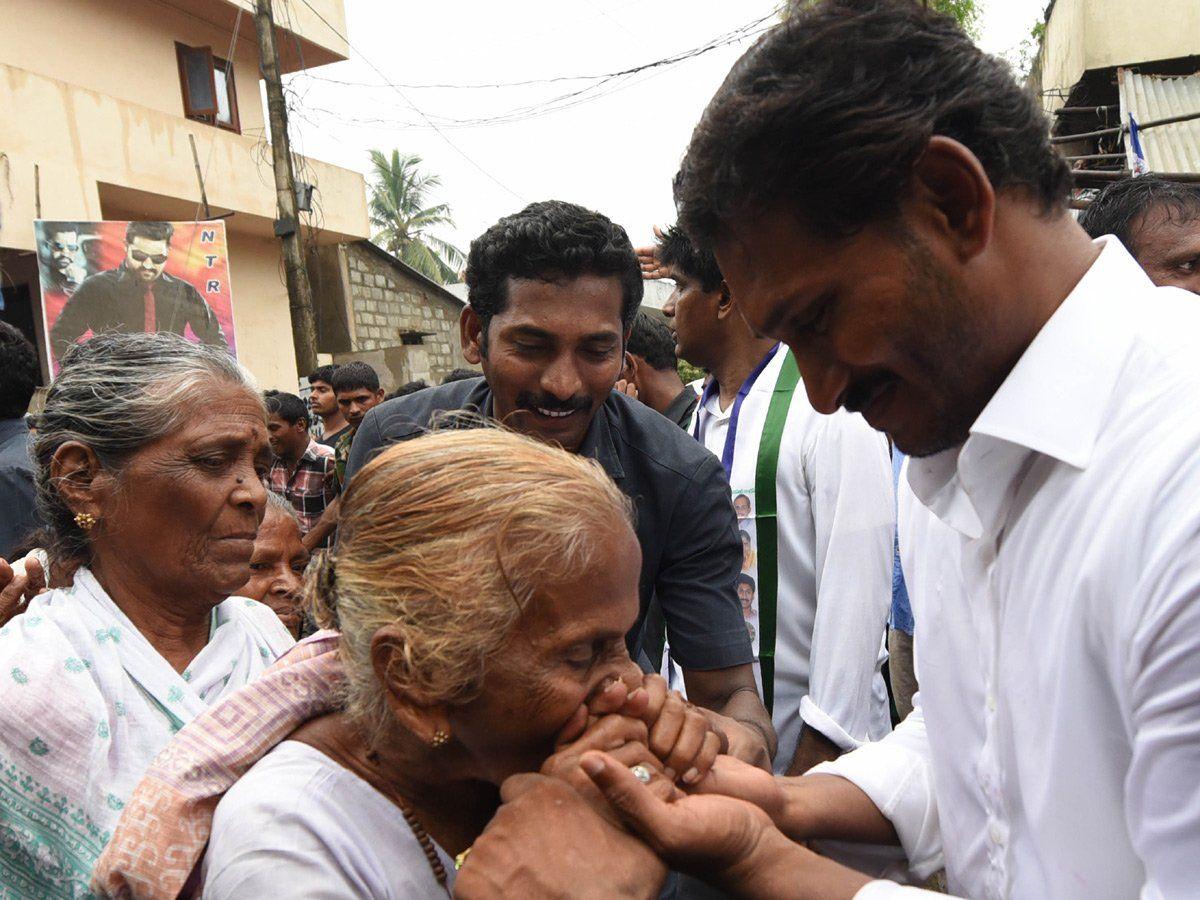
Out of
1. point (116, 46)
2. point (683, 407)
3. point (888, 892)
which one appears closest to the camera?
point (888, 892)

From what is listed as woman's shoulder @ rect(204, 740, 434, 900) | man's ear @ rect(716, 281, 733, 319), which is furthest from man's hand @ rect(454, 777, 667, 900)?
man's ear @ rect(716, 281, 733, 319)

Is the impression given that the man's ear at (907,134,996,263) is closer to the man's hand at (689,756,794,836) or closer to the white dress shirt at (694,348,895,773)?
the man's hand at (689,756,794,836)

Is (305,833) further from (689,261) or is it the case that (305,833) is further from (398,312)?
(398,312)

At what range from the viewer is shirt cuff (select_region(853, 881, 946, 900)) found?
4.72 ft

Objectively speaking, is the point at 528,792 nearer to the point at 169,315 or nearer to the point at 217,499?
the point at 217,499

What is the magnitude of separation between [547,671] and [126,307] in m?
12.5

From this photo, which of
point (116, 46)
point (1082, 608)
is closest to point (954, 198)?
point (1082, 608)

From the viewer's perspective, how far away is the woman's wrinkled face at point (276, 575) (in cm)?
387

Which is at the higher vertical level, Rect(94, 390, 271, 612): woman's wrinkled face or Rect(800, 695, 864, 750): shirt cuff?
Rect(94, 390, 271, 612): woman's wrinkled face

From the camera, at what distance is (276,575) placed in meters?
Result: 3.93

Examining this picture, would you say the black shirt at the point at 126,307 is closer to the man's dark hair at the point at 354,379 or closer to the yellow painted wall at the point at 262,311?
the man's dark hair at the point at 354,379

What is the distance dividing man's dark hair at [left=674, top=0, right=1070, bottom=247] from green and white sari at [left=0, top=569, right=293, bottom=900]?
5.88 feet

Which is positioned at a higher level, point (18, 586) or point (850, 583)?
point (18, 586)

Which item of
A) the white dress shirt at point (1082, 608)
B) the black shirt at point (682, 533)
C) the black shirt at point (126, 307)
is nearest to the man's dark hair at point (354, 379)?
the black shirt at point (126, 307)
